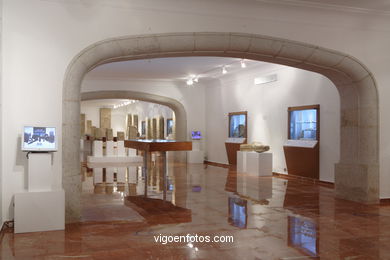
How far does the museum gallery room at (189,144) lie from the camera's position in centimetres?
511

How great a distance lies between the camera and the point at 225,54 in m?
7.56

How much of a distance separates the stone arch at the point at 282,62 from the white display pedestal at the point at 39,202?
1.49ft

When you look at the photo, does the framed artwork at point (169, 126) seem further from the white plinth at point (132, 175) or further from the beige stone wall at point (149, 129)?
the white plinth at point (132, 175)

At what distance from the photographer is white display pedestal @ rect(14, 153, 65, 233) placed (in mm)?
5414

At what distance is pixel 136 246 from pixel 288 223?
2.43 meters

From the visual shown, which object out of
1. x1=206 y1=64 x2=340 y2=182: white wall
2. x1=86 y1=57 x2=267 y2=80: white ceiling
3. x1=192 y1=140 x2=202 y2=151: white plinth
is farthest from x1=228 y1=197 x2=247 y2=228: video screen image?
x1=192 y1=140 x2=202 y2=151: white plinth

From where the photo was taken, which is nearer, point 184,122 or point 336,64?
point 336,64

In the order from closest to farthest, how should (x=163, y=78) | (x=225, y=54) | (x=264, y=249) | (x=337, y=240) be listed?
(x=264, y=249) < (x=337, y=240) < (x=225, y=54) < (x=163, y=78)

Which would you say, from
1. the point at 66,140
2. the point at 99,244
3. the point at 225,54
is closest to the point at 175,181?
the point at 225,54

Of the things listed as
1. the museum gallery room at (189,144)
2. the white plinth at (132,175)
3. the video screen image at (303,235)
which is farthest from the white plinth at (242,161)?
the video screen image at (303,235)

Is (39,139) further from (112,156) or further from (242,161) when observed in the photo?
(112,156)

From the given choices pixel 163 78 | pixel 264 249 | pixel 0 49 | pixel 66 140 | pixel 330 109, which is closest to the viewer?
pixel 264 249

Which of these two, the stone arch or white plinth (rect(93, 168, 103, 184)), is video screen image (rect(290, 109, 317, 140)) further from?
white plinth (rect(93, 168, 103, 184))

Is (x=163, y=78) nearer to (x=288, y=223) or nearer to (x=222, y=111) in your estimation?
(x=222, y=111)
